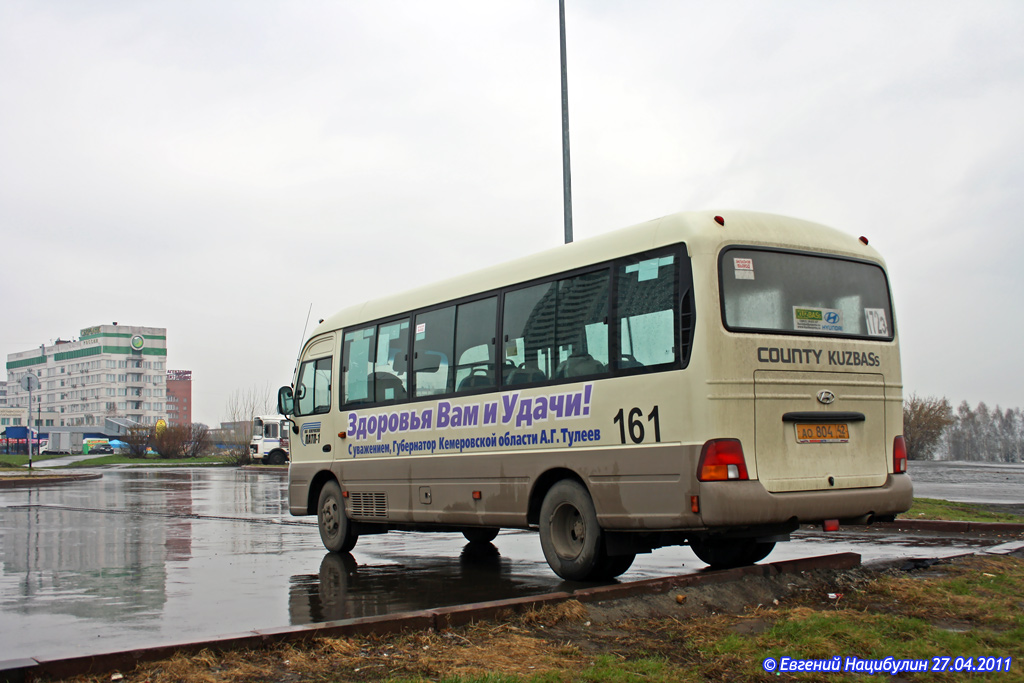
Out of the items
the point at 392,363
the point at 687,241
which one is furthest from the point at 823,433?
the point at 392,363

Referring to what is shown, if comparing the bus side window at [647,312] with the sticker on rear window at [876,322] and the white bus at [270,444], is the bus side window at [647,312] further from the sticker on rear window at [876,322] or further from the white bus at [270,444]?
the white bus at [270,444]

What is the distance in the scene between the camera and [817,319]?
320 inches

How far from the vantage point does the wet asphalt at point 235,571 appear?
7266 mm

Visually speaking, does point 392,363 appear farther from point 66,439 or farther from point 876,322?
point 66,439

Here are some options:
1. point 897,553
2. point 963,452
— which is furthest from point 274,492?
point 963,452

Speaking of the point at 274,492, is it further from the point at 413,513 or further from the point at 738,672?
the point at 738,672

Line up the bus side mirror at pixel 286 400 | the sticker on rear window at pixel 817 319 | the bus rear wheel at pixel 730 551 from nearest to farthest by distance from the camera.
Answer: the sticker on rear window at pixel 817 319 → the bus rear wheel at pixel 730 551 → the bus side mirror at pixel 286 400

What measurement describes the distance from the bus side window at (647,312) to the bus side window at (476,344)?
1.90m

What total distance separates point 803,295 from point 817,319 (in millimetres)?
233

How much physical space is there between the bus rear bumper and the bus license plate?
1.34 feet

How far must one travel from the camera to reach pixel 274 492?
27422 mm

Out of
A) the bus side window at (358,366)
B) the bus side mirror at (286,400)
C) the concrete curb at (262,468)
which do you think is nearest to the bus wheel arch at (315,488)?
the bus side window at (358,366)

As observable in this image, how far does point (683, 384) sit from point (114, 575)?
20.9 feet

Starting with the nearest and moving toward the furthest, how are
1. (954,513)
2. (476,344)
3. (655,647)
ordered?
(655,647) < (476,344) < (954,513)
